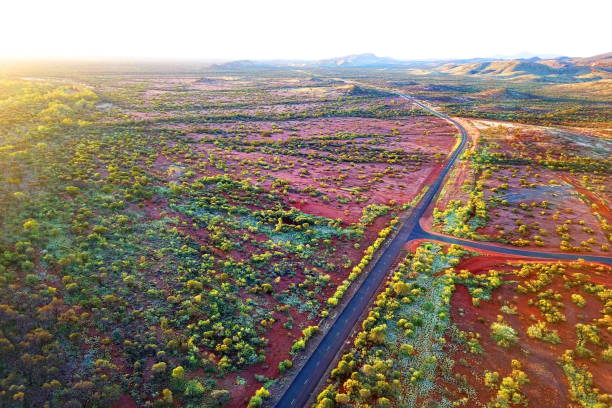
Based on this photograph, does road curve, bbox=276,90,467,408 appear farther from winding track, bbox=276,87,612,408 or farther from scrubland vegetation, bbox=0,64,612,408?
scrubland vegetation, bbox=0,64,612,408

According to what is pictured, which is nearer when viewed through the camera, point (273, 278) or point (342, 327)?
point (342, 327)

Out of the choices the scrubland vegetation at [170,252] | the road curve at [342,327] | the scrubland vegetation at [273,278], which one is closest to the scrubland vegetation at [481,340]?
the scrubland vegetation at [273,278]

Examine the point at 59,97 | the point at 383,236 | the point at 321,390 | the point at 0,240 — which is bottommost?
the point at 321,390

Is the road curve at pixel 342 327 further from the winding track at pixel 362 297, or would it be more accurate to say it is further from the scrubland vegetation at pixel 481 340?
the scrubland vegetation at pixel 481 340

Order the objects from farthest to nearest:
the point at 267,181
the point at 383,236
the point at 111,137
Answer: the point at 111,137 → the point at 267,181 → the point at 383,236

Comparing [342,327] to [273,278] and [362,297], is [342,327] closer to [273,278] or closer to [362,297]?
[362,297]

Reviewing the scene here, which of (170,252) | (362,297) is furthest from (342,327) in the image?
(170,252)

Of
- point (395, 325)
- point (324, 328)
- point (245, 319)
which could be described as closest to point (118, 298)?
point (245, 319)

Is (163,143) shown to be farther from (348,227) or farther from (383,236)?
(383,236)
